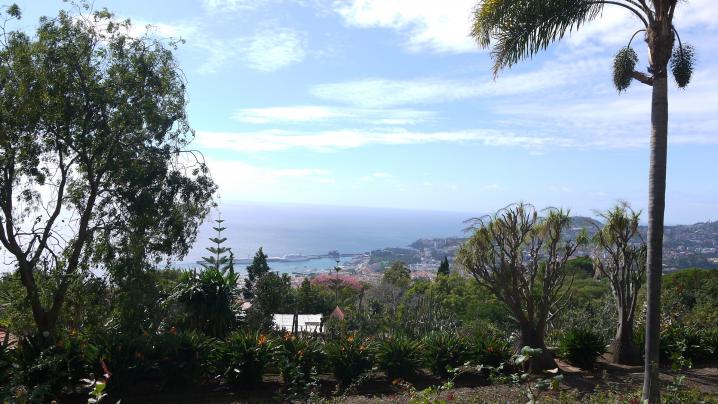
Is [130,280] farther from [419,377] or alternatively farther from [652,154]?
[652,154]

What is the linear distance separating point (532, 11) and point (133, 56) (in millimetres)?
7383

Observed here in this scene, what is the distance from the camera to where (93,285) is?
1053 centimetres

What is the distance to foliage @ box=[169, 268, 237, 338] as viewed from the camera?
1111 cm

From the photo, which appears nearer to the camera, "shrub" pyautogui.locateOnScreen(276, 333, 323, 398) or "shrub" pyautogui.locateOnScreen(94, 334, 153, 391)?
"shrub" pyautogui.locateOnScreen(94, 334, 153, 391)

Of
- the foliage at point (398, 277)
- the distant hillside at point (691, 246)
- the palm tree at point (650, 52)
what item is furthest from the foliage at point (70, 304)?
the foliage at point (398, 277)

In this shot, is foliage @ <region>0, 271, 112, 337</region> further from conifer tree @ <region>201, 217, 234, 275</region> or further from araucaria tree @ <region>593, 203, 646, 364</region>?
araucaria tree @ <region>593, 203, 646, 364</region>

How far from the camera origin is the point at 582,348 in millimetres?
9844

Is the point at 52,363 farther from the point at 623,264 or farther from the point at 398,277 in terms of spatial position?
the point at 398,277

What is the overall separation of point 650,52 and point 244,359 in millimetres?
7215

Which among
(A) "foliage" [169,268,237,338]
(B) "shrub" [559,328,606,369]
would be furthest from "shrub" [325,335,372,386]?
(B) "shrub" [559,328,606,369]

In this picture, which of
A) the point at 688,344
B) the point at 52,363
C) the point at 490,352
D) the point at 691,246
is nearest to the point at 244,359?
the point at 52,363

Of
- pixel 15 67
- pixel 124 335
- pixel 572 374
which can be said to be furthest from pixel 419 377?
pixel 15 67

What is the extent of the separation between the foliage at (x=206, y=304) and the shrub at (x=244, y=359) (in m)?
2.71

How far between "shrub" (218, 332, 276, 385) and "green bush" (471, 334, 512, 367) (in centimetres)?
353
